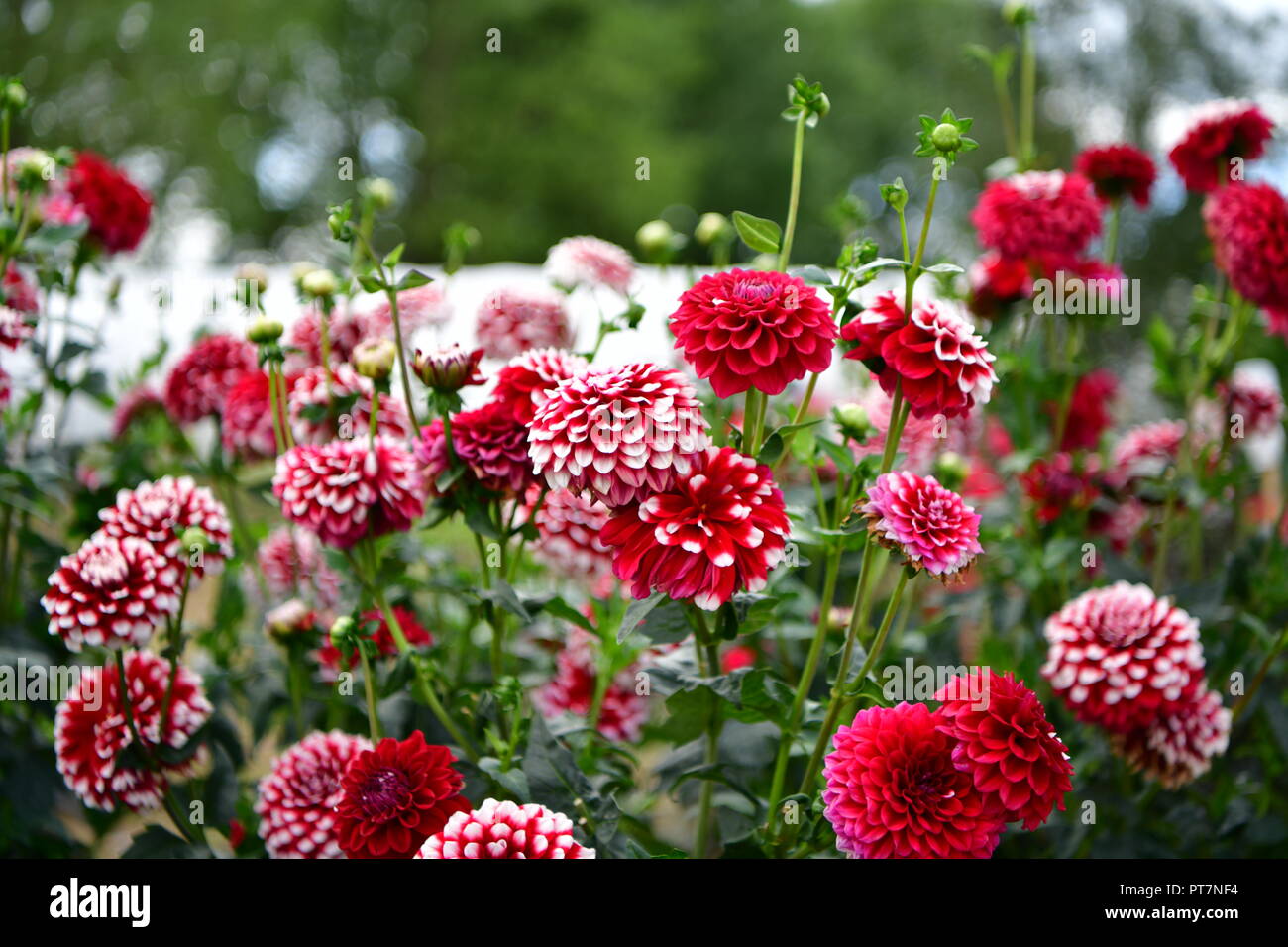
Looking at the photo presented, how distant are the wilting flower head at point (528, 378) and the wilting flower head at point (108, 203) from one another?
1028 millimetres

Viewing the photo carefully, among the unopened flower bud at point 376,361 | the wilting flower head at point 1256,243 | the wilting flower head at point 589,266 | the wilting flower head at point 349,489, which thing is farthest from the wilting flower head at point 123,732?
the wilting flower head at point 1256,243

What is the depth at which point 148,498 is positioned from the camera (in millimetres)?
1190

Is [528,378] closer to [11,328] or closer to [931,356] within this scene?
[931,356]

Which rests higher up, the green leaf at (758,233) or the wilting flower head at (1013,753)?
the green leaf at (758,233)

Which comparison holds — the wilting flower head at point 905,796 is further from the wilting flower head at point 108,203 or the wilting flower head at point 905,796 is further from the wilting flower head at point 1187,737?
the wilting flower head at point 108,203

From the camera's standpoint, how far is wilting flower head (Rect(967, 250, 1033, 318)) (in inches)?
69.8

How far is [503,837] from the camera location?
861 millimetres

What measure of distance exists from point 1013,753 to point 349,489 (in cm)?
67

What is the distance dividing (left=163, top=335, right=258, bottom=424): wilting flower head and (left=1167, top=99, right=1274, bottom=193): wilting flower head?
1.56m

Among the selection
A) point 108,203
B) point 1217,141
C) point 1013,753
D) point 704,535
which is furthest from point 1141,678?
point 108,203

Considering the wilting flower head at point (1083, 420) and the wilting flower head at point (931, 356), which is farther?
the wilting flower head at point (1083, 420)

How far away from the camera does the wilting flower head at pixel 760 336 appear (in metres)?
0.91

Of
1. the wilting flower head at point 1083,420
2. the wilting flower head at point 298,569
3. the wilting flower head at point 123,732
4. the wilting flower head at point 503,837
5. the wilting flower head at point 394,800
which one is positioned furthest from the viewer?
the wilting flower head at point 1083,420

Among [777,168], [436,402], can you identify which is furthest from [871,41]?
[436,402]
